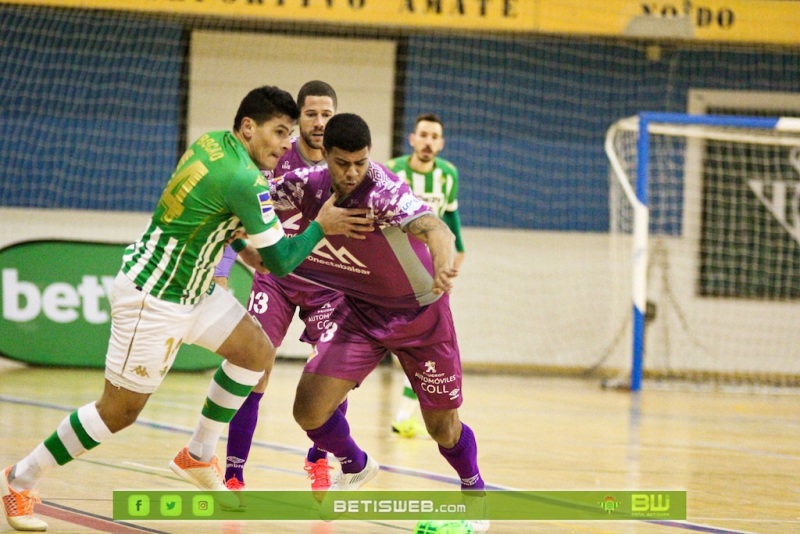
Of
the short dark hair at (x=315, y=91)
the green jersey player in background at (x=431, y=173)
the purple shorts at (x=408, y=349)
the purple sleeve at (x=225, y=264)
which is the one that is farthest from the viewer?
the green jersey player in background at (x=431, y=173)

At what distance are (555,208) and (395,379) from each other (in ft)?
11.3

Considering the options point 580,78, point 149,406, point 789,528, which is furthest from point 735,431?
point 580,78

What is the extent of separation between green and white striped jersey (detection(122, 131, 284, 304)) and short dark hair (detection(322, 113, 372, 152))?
1.13 feet

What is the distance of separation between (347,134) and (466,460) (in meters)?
1.55

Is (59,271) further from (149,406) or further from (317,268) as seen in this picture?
(317,268)

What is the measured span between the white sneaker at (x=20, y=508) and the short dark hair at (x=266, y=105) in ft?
5.97

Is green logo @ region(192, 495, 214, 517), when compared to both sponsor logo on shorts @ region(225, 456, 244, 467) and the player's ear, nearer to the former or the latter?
sponsor logo on shorts @ region(225, 456, 244, 467)

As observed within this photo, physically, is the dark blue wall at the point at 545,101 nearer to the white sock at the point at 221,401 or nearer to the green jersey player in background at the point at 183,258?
the white sock at the point at 221,401

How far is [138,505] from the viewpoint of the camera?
5.06m

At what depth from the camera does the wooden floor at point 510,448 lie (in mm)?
5395

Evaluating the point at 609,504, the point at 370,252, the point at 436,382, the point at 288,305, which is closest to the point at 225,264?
the point at 288,305

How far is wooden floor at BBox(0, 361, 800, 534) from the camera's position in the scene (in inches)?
212

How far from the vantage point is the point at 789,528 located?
5398mm

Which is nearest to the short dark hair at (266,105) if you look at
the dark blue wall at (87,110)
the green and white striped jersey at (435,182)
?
the green and white striped jersey at (435,182)
